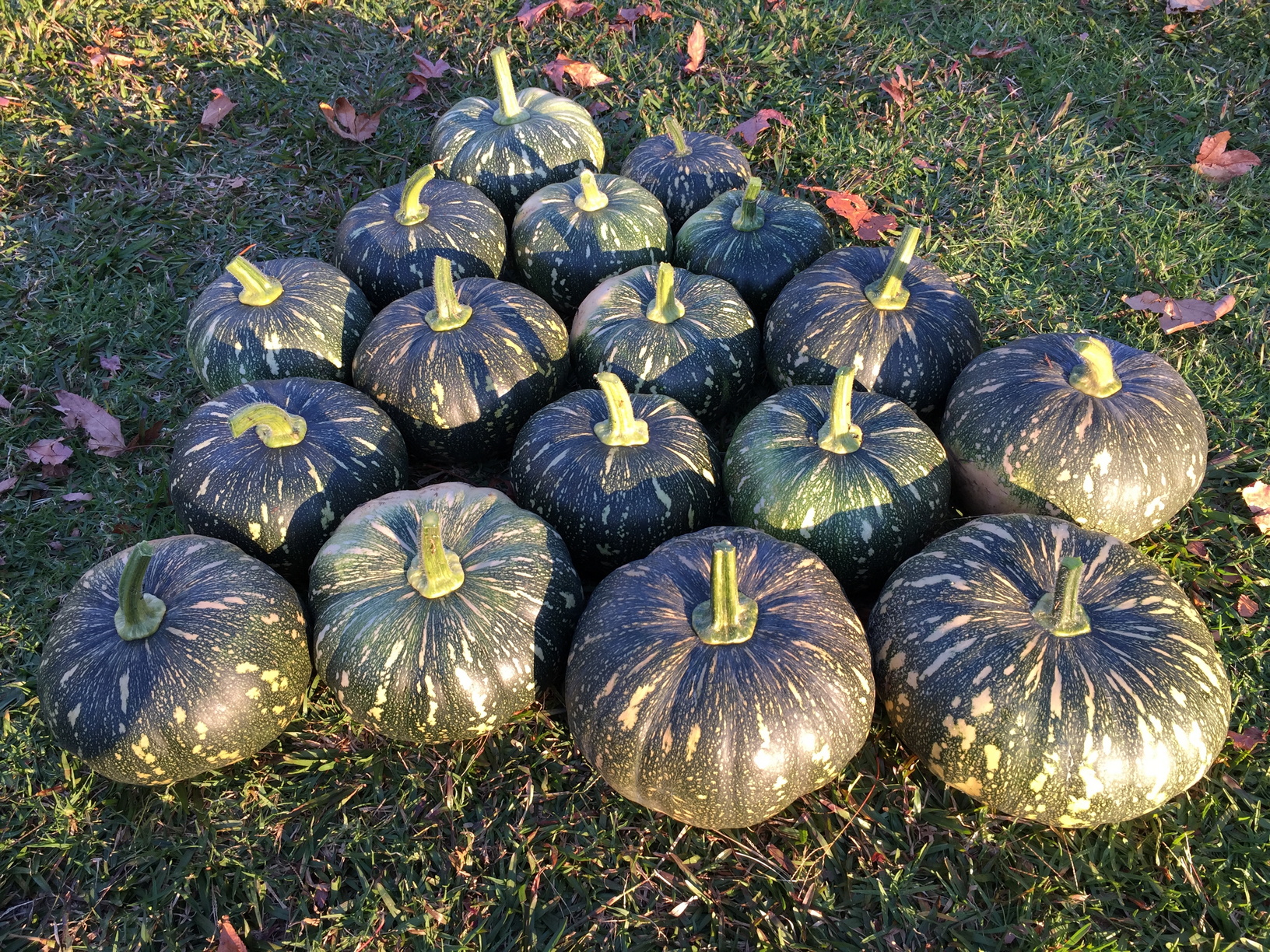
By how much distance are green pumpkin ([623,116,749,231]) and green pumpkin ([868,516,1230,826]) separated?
2707 millimetres

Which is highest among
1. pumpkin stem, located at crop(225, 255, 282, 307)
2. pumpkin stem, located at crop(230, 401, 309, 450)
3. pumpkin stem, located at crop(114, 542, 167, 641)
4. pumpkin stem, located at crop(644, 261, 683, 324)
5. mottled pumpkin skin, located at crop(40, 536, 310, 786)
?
pumpkin stem, located at crop(644, 261, 683, 324)

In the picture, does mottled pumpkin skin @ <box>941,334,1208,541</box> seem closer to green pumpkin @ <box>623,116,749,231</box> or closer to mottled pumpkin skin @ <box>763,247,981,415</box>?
mottled pumpkin skin @ <box>763,247,981,415</box>

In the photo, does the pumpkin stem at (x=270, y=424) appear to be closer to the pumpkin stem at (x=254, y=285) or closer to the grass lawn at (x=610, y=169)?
the pumpkin stem at (x=254, y=285)

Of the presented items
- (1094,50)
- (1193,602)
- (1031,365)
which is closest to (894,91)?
(1094,50)

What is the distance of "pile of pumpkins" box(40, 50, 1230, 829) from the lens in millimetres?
2791

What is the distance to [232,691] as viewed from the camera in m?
3.02

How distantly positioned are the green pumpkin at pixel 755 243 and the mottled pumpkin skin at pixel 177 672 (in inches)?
101

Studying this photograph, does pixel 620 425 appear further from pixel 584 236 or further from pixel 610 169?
pixel 610 169

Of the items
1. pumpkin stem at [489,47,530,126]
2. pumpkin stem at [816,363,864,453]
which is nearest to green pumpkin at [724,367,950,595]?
pumpkin stem at [816,363,864,453]

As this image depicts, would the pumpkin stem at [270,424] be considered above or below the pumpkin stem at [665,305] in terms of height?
below

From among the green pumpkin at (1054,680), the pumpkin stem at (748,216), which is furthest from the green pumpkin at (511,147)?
the green pumpkin at (1054,680)

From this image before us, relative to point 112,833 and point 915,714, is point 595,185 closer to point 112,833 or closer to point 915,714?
point 915,714

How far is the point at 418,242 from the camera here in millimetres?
4480

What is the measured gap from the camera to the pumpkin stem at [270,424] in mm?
3324
